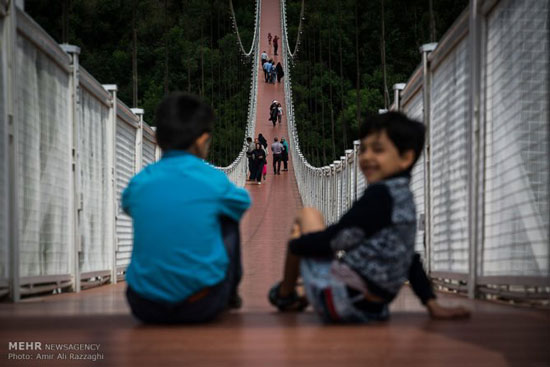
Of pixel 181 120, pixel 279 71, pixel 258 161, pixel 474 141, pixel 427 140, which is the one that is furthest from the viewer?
pixel 279 71

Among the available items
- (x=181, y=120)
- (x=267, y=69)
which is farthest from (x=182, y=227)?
(x=267, y=69)

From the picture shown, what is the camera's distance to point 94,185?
583cm

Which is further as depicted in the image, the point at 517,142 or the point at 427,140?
the point at 427,140

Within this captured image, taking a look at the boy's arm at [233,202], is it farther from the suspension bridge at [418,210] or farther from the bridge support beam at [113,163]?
the bridge support beam at [113,163]

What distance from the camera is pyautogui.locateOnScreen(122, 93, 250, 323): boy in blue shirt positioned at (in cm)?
248

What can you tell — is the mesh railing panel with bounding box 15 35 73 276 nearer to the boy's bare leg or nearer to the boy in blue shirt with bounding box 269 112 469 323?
the boy's bare leg

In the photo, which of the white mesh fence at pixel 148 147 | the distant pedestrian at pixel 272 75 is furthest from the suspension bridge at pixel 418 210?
the distant pedestrian at pixel 272 75

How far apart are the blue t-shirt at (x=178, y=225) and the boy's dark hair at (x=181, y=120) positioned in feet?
0.14

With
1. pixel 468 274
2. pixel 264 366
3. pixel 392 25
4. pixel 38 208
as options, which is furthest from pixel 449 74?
Result: pixel 392 25

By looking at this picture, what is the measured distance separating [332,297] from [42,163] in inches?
93.4

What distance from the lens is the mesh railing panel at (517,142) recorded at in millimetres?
2963

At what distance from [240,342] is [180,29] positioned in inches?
1804

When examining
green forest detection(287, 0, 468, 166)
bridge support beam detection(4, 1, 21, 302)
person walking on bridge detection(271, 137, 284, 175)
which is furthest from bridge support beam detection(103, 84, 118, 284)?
green forest detection(287, 0, 468, 166)

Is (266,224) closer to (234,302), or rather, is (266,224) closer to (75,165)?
(75,165)
